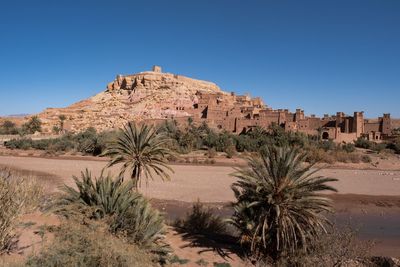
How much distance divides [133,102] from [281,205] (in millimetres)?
69611

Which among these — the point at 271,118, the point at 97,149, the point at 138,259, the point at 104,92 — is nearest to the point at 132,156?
the point at 138,259

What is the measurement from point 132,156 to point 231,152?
26.6 metres

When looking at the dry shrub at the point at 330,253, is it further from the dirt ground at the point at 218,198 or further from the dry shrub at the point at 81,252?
the dry shrub at the point at 81,252

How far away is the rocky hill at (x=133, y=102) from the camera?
64.6 meters

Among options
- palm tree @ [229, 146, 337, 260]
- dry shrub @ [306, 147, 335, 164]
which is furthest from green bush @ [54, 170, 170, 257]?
dry shrub @ [306, 147, 335, 164]

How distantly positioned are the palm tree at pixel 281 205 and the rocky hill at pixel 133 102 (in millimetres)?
49564

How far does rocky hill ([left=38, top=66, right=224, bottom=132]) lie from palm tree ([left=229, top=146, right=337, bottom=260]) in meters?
49.6

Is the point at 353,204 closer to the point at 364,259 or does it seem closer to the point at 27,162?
the point at 364,259

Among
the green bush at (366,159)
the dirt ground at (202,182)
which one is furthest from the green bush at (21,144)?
the green bush at (366,159)

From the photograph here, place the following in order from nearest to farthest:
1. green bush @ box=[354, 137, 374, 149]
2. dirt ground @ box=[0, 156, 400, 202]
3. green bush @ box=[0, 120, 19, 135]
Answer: dirt ground @ box=[0, 156, 400, 202] → green bush @ box=[354, 137, 374, 149] → green bush @ box=[0, 120, 19, 135]

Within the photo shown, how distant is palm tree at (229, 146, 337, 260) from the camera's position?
27.6ft

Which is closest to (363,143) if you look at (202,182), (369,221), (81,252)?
(202,182)

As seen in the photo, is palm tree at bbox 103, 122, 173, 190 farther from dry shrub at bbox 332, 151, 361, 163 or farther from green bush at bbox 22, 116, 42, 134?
green bush at bbox 22, 116, 42, 134

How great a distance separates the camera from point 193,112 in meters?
60.0
